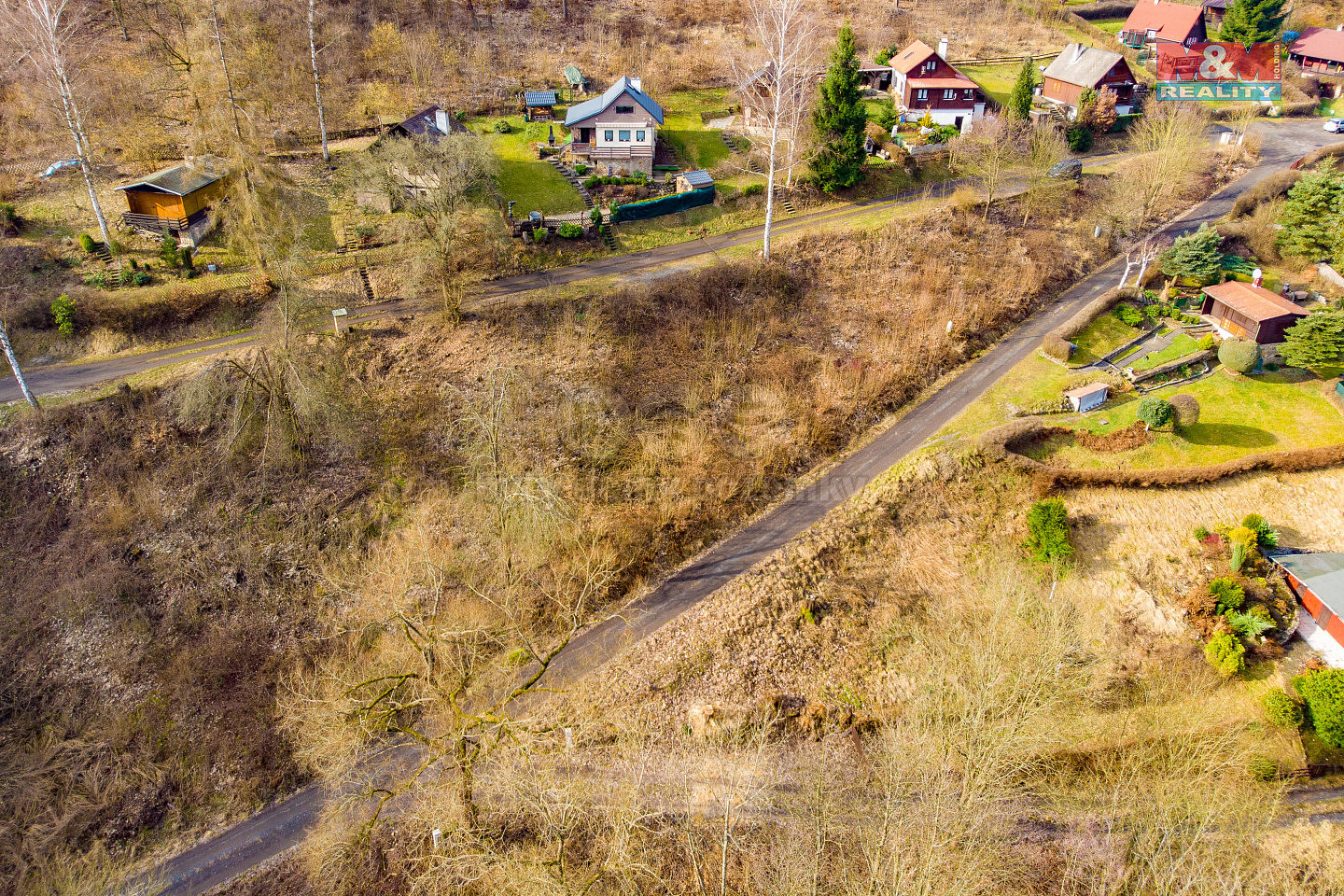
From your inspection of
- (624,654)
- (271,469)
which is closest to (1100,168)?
(624,654)

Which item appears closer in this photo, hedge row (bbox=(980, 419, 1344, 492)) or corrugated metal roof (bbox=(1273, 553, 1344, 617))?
corrugated metal roof (bbox=(1273, 553, 1344, 617))

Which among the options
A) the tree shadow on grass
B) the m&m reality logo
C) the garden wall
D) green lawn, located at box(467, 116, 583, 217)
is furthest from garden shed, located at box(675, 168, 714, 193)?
the m&m reality logo

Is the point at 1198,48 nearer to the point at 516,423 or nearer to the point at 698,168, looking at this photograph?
the point at 698,168

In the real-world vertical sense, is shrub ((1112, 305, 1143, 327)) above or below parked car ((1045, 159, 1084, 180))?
below

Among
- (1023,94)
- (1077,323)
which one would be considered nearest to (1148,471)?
(1077,323)

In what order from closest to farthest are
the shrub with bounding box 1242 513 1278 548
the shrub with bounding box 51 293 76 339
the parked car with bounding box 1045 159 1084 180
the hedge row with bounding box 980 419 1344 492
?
the shrub with bounding box 1242 513 1278 548 → the hedge row with bounding box 980 419 1344 492 → the shrub with bounding box 51 293 76 339 → the parked car with bounding box 1045 159 1084 180

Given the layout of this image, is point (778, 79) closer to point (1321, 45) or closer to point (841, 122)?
point (841, 122)

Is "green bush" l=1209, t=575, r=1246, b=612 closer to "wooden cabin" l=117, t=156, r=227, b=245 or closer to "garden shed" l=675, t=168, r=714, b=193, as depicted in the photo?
"garden shed" l=675, t=168, r=714, b=193
